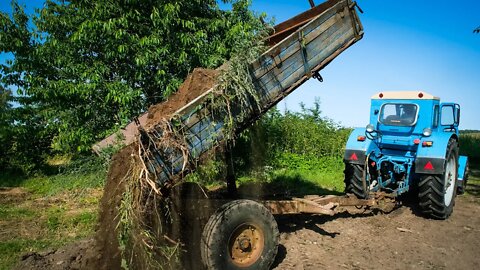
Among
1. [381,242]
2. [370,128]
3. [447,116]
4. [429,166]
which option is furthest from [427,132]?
[381,242]

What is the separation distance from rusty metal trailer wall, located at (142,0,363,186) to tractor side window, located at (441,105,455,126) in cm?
394

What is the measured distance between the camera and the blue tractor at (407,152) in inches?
250

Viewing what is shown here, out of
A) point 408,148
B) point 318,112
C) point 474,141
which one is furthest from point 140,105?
point 474,141

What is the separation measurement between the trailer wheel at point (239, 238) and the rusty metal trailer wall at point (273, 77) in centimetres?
72

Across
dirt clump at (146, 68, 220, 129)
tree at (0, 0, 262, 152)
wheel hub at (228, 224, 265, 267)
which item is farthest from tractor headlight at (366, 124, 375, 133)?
dirt clump at (146, 68, 220, 129)

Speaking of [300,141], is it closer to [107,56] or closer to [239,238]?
[107,56]

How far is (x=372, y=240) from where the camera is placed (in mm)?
5637

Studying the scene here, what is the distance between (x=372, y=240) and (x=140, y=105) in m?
5.34

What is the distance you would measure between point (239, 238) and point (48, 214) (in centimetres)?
479

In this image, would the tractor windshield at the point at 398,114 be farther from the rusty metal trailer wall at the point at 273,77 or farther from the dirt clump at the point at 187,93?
the dirt clump at the point at 187,93

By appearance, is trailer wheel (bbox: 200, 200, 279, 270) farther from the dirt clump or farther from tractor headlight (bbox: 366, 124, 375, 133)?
tractor headlight (bbox: 366, 124, 375, 133)

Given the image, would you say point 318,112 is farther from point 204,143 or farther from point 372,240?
point 204,143

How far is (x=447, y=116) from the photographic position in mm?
7465

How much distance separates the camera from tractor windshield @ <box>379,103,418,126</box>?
22.7 feet
